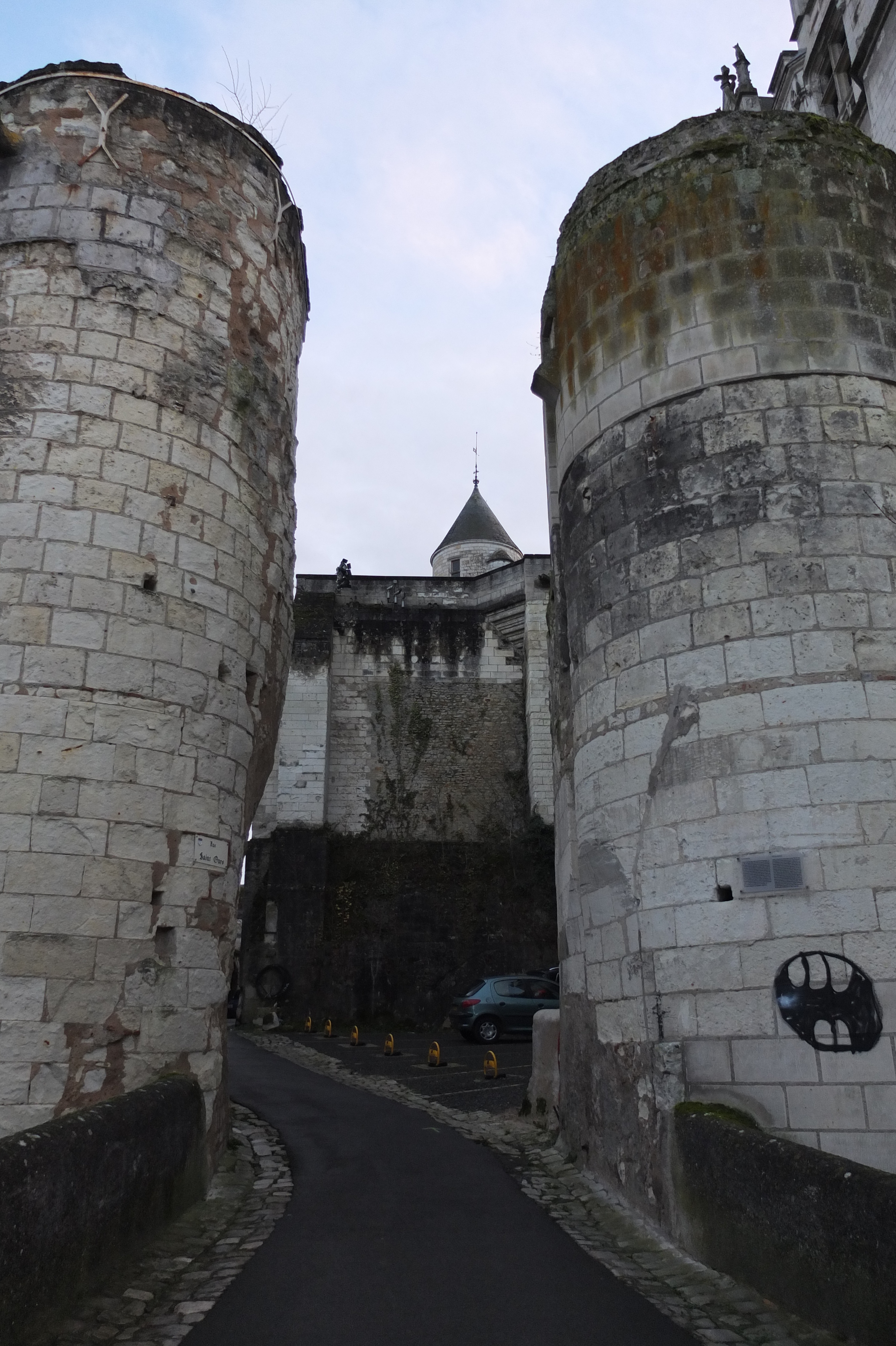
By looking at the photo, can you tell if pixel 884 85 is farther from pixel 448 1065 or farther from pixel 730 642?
pixel 448 1065

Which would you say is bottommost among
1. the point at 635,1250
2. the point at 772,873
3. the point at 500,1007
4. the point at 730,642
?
the point at 635,1250

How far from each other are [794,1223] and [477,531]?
35391 mm

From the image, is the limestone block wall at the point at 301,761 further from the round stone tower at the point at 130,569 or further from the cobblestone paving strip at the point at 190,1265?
the cobblestone paving strip at the point at 190,1265

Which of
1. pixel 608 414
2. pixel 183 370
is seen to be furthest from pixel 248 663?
pixel 608 414

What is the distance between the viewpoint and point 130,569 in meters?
6.69

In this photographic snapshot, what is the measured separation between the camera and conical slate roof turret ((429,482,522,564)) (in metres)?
38.1

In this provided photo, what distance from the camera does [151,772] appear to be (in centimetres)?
643

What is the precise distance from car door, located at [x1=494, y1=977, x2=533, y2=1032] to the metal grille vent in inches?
449

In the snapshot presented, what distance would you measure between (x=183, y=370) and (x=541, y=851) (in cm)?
1546

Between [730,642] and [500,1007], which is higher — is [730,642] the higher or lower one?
the higher one

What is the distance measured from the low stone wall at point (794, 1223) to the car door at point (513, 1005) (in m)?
11.3

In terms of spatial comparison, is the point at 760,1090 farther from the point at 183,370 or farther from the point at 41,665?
the point at 183,370

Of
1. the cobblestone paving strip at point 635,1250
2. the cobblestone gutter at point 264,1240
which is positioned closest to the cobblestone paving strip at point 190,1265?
the cobblestone gutter at point 264,1240

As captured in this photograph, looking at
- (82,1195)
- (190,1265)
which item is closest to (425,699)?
(190,1265)
